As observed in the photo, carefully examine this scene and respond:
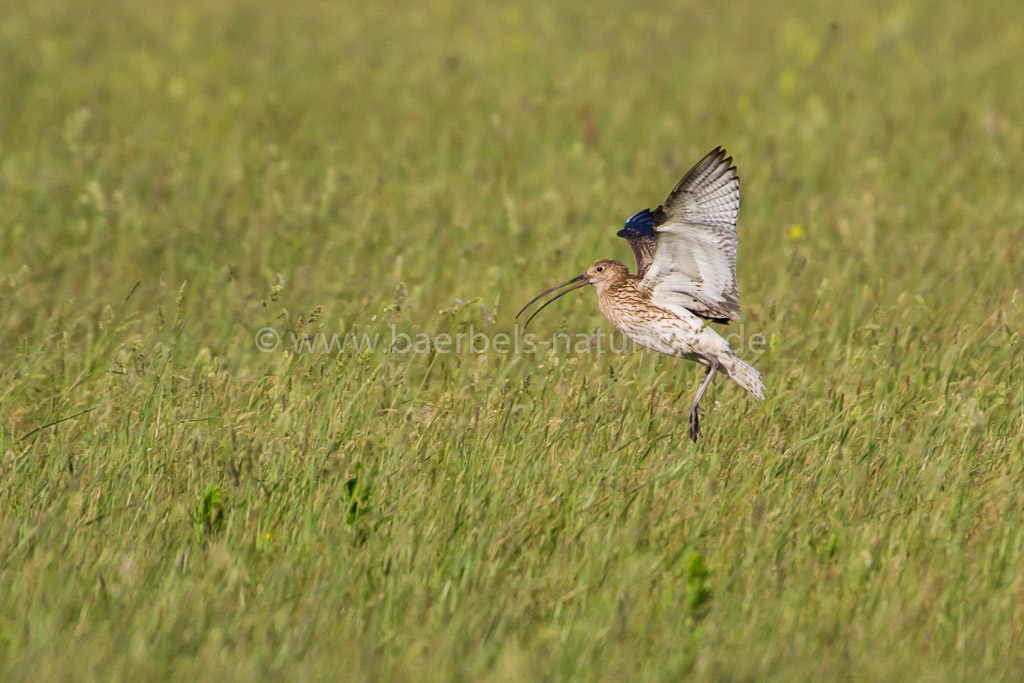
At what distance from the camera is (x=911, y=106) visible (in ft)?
30.3

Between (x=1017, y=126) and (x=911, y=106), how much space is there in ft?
2.80

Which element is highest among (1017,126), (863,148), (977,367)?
(1017,126)

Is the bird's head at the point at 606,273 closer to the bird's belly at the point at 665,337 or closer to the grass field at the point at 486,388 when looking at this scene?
the bird's belly at the point at 665,337

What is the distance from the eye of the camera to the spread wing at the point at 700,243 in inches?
176

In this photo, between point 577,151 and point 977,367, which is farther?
point 577,151

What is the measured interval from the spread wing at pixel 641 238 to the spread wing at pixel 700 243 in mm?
116

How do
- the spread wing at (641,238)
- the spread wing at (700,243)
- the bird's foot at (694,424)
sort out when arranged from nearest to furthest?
the bird's foot at (694,424) < the spread wing at (700,243) < the spread wing at (641,238)

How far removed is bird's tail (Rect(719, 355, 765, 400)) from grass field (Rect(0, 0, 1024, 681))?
0.09 m

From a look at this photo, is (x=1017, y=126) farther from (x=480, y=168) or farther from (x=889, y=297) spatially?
(x=480, y=168)

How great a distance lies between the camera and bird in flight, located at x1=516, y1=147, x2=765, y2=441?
453 cm

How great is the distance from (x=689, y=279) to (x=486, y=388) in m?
1.01

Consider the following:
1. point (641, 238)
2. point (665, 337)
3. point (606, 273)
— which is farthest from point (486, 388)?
point (641, 238)

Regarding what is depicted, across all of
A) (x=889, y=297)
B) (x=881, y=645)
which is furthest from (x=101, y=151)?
(x=881, y=645)

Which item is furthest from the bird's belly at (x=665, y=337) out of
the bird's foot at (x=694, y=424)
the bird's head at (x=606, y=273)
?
the bird's foot at (x=694, y=424)
